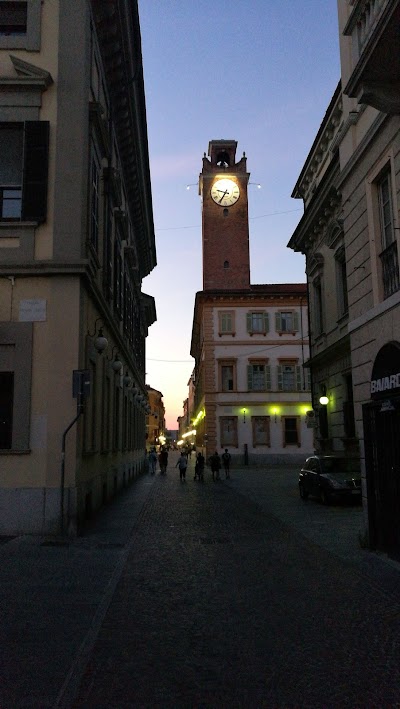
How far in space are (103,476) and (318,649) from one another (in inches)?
486

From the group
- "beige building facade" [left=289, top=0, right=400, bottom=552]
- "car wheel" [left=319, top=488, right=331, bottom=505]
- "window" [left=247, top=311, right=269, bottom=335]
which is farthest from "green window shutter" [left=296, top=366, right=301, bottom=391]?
"beige building facade" [left=289, top=0, right=400, bottom=552]

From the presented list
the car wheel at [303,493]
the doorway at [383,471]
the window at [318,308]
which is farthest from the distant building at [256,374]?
the doorway at [383,471]

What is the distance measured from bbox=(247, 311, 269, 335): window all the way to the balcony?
4014 cm

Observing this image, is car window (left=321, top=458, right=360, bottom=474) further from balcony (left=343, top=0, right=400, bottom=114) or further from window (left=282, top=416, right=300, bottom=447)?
window (left=282, top=416, right=300, bottom=447)

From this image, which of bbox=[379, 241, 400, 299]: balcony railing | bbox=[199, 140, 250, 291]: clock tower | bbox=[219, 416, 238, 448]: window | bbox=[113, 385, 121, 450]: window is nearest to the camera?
bbox=[379, 241, 400, 299]: balcony railing

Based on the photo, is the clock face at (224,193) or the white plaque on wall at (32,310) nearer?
the white plaque on wall at (32,310)

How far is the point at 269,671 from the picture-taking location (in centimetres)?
480

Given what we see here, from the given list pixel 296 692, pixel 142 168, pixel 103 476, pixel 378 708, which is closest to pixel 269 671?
pixel 296 692

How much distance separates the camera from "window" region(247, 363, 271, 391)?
4844cm

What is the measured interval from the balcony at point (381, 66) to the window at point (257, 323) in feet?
132

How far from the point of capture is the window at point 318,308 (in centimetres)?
2383

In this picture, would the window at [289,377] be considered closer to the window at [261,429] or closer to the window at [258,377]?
the window at [258,377]

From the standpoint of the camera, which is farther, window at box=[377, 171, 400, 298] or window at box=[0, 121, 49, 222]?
window at box=[0, 121, 49, 222]

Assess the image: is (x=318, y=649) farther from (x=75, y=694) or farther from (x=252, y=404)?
(x=252, y=404)
